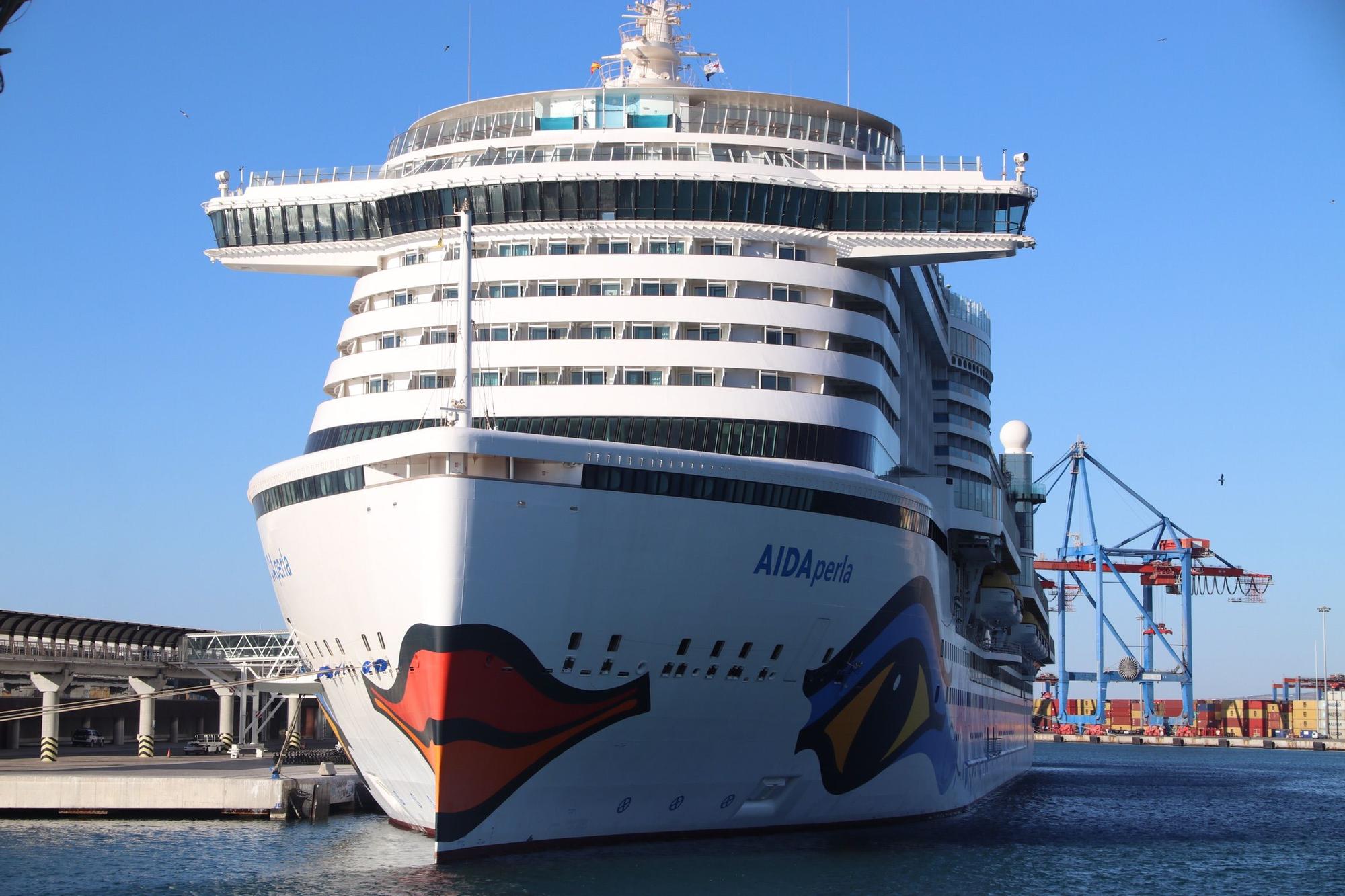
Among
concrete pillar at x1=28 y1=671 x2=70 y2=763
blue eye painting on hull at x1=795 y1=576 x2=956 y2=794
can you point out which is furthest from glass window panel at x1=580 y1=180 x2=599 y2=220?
concrete pillar at x1=28 y1=671 x2=70 y2=763

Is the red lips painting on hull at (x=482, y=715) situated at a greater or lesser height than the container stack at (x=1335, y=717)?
greater

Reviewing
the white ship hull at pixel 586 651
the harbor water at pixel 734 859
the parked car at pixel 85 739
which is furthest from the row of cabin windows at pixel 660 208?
the parked car at pixel 85 739

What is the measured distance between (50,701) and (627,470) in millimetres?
28566

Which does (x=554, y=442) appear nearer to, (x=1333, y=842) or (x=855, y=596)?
(x=855, y=596)

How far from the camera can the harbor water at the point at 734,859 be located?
23094 mm

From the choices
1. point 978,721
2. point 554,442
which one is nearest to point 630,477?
point 554,442

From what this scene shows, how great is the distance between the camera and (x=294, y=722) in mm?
43781

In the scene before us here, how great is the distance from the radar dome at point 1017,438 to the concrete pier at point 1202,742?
7781 cm

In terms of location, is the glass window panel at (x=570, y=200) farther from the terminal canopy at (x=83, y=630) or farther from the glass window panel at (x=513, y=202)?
the terminal canopy at (x=83, y=630)

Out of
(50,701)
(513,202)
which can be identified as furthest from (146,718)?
(513,202)

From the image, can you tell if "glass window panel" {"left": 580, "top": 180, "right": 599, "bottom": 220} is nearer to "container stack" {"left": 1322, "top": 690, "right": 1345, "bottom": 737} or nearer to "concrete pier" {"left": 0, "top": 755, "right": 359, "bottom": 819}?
"concrete pier" {"left": 0, "top": 755, "right": 359, "bottom": 819}

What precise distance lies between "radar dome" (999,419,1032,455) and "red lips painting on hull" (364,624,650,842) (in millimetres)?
39819

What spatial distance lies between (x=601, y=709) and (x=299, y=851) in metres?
8.50

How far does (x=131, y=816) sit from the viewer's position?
35.0 metres
